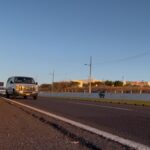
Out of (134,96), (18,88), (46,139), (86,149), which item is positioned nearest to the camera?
(86,149)

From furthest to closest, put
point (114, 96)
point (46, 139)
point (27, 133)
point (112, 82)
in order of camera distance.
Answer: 1. point (112, 82)
2. point (114, 96)
3. point (27, 133)
4. point (46, 139)

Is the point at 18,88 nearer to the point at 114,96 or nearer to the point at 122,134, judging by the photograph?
the point at 114,96

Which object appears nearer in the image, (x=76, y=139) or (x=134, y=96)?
(x=76, y=139)

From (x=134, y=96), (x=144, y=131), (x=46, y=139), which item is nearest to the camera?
(x=46, y=139)

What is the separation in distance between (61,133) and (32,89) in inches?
1287

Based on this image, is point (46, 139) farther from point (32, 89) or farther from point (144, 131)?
point (32, 89)

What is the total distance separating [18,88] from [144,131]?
31.9 m

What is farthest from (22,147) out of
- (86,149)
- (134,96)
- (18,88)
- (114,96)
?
(114,96)

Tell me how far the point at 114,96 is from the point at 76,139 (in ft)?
158

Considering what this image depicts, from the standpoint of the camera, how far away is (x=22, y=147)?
862 centimetres

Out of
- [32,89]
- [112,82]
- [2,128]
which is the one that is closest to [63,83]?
[112,82]

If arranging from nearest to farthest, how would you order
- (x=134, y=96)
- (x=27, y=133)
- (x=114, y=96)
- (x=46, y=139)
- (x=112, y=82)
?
(x=46, y=139), (x=27, y=133), (x=134, y=96), (x=114, y=96), (x=112, y=82)

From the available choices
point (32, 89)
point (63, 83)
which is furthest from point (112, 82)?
point (32, 89)

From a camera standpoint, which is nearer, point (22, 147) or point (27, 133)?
point (22, 147)
